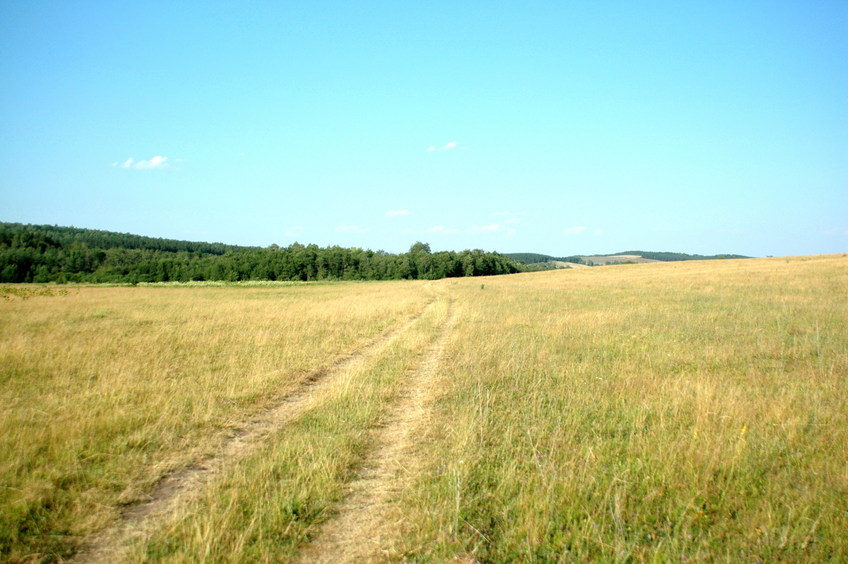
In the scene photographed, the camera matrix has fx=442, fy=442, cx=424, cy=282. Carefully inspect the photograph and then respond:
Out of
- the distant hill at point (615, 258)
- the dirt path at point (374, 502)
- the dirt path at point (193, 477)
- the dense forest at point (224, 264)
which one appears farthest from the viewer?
the distant hill at point (615, 258)

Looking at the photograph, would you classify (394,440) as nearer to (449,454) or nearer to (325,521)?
(449,454)

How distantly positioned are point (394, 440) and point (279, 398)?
10.0 ft

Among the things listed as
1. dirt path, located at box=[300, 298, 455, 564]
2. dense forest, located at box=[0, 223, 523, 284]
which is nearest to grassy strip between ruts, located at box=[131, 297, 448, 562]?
dirt path, located at box=[300, 298, 455, 564]

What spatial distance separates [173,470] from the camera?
5238 mm

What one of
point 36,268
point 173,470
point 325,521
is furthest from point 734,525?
point 36,268

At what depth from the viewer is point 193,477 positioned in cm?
504

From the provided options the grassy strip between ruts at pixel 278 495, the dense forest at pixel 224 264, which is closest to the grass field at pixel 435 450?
the grassy strip between ruts at pixel 278 495

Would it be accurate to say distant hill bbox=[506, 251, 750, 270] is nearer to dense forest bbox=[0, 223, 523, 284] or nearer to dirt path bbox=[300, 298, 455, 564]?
dense forest bbox=[0, 223, 523, 284]

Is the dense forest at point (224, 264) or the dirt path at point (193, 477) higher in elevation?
the dense forest at point (224, 264)

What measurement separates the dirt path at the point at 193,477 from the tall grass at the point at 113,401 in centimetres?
16

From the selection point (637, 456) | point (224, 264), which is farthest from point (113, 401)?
point (224, 264)

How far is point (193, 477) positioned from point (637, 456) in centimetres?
529

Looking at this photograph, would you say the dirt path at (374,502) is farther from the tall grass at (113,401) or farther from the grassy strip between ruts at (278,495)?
the tall grass at (113,401)

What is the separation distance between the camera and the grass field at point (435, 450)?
3.88 meters
